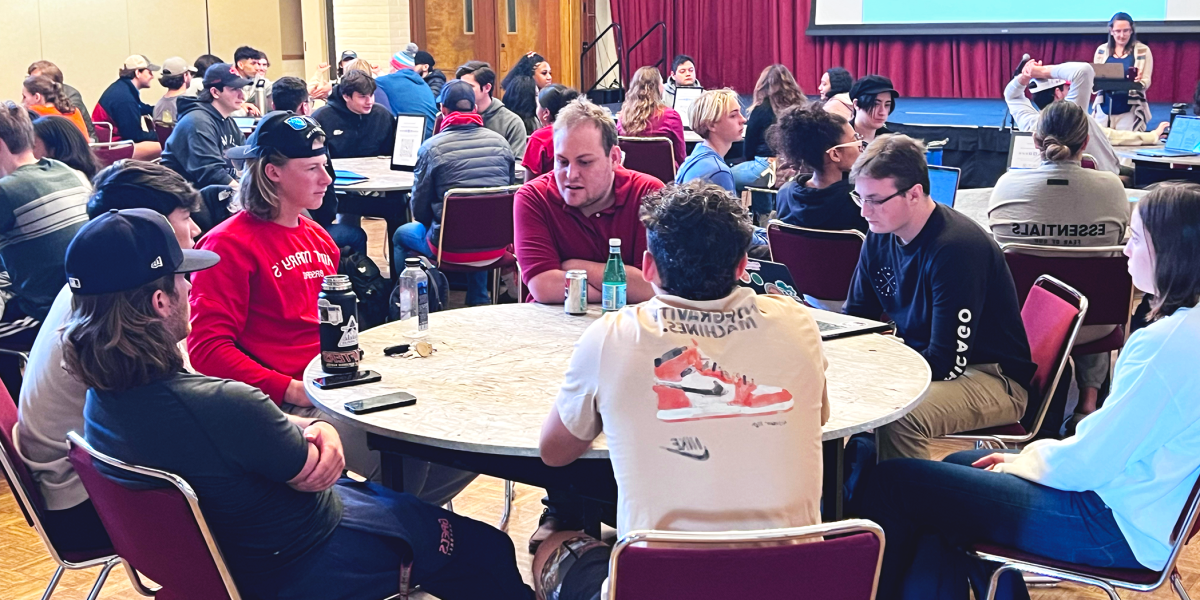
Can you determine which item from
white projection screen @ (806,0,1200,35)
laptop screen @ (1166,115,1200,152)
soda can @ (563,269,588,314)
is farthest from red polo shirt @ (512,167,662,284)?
white projection screen @ (806,0,1200,35)

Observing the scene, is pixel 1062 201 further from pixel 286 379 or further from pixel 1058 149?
→ pixel 286 379

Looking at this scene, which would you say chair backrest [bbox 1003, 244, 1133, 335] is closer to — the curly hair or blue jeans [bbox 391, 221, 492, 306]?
the curly hair

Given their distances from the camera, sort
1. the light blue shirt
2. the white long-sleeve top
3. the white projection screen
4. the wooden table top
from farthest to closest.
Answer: the white projection screen < the light blue shirt < the wooden table top < the white long-sleeve top

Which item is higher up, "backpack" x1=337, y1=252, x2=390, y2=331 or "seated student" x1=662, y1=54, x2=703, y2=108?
"seated student" x1=662, y1=54, x2=703, y2=108

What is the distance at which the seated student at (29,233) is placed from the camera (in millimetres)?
3857

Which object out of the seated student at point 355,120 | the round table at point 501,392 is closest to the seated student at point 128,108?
the seated student at point 355,120

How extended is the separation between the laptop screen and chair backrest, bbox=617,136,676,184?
3288mm

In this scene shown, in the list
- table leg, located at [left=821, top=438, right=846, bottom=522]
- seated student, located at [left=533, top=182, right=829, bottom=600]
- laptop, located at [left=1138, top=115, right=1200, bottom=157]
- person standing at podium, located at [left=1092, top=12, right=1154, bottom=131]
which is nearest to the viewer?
seated student, located at [left=533, top=182, right=829, bottom=600]

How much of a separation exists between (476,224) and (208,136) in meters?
1.70

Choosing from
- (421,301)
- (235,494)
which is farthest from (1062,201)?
(235,494)

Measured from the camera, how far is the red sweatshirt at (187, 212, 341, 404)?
2.63 metres

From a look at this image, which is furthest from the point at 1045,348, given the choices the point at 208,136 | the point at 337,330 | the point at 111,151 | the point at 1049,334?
the point at 111,151

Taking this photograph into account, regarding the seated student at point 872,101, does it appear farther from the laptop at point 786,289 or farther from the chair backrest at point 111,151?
the chair backrest at point 111,151

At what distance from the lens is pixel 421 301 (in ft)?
9.34
